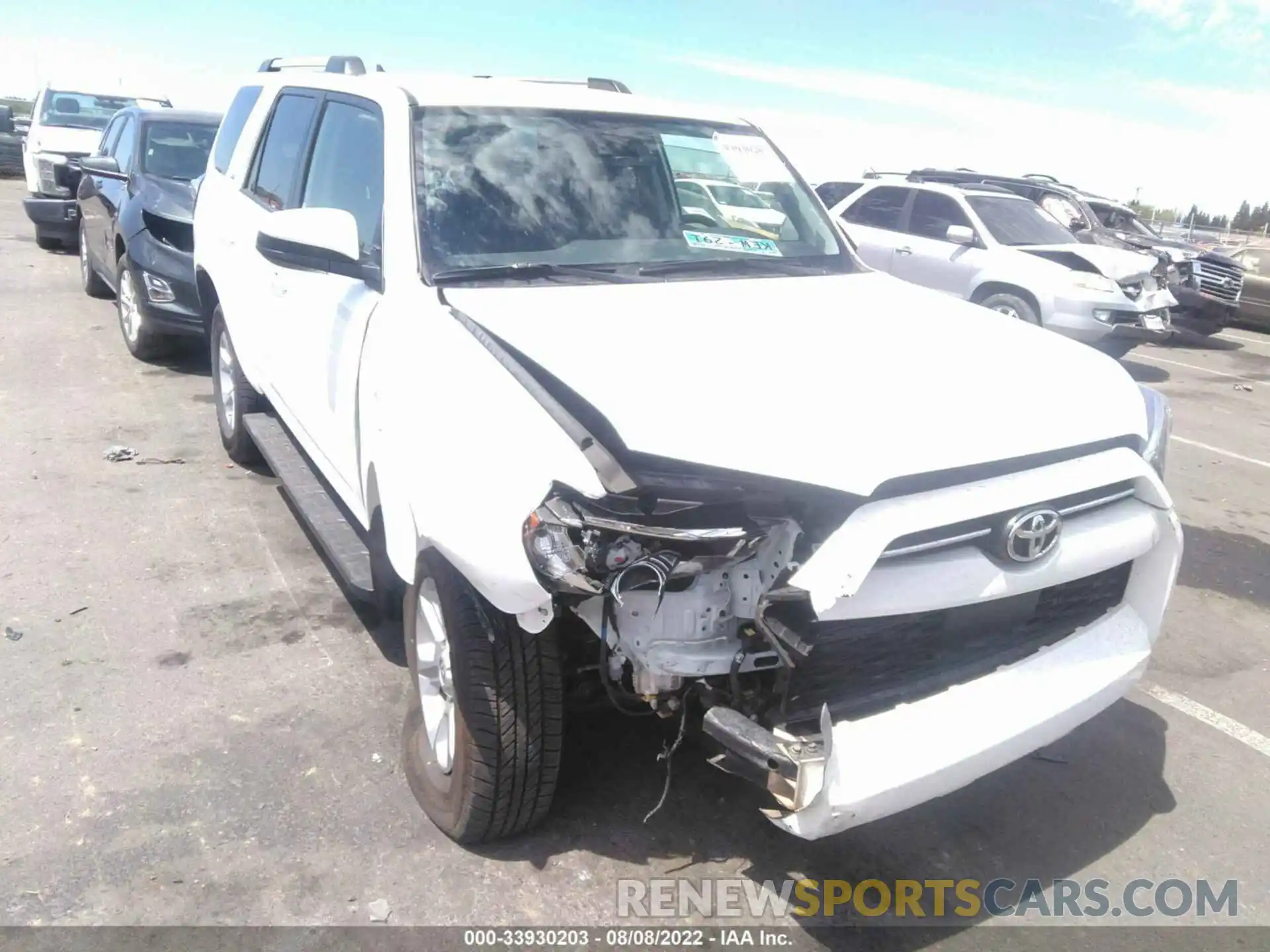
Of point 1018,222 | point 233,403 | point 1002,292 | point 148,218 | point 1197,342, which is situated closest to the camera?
point 233,403

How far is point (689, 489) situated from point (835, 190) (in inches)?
419

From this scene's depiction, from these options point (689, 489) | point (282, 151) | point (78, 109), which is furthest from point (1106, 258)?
point (78, 109)

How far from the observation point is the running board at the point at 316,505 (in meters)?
3.55

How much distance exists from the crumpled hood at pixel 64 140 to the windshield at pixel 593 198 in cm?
1275

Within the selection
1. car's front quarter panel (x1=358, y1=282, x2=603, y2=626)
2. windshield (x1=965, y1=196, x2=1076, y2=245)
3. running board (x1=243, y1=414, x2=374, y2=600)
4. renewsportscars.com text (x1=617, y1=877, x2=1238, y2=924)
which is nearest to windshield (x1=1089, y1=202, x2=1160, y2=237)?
windshield (x1=965, y1=196, x2=1076, y2=245)

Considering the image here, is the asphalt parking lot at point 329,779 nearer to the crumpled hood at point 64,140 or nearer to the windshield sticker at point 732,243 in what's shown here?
the windshield sticker at point 732,243

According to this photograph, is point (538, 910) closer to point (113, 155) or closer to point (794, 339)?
point (794, 339)

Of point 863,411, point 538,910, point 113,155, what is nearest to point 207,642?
point 538,910

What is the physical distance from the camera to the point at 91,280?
408 inches

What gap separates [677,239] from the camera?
12.2ft

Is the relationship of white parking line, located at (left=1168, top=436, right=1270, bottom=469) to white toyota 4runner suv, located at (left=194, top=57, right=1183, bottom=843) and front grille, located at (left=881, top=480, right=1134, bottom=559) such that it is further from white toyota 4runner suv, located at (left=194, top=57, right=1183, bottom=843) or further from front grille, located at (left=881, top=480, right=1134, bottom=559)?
front grille, located at (left=881, top=480, right=1134, bottom=559)

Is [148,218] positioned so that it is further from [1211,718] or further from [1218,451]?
[1218,451]

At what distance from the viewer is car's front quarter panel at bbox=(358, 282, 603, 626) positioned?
2326 millimetres

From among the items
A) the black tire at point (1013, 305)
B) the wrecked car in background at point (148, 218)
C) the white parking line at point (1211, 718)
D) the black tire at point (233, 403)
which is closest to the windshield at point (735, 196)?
the white parking line at point (1211, 718)
